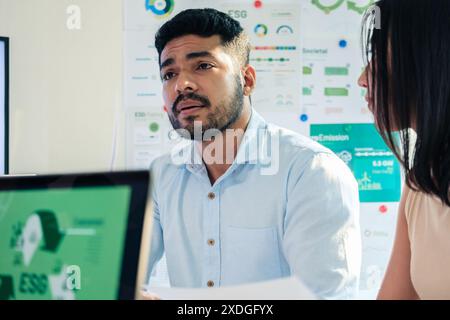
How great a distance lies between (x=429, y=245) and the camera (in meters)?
0.67

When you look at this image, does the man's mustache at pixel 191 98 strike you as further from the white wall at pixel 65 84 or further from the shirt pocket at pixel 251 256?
the white wall at pixel 65 84

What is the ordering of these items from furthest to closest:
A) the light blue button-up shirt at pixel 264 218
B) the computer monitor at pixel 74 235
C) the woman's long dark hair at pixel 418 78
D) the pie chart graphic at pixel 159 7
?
the pie chart graphic at pixel 159 7 < the light blue button-up shirt at pixel 264 218 < the woman's long dark hair at pixel 418 78 < the computer monitor at pixel 74 235

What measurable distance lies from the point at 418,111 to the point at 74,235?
494 millimetres

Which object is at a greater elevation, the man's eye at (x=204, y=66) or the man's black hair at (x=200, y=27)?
the man's black hair at (x=200, y=27)

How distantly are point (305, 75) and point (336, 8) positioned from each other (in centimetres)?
25

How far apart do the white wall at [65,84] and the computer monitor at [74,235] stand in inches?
46.1

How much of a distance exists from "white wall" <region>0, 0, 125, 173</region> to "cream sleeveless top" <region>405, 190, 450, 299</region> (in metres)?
1.04

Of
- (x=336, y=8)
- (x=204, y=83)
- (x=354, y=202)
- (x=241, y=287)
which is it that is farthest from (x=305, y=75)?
(x=241, y=287)

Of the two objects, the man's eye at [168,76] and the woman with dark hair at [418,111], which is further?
the man's eye at [168,76]

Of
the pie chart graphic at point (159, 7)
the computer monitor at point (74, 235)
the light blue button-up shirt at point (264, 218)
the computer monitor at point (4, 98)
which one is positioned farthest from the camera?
the pie chart graphic at point (159, 7)

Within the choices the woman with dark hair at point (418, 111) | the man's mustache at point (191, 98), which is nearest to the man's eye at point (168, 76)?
the man's mustache at point (191, 98)

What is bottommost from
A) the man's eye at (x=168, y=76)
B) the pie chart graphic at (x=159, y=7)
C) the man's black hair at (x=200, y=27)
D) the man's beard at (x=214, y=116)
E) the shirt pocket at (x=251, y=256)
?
the shirt pocket at (x=251, y=256)

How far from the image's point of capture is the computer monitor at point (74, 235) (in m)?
0.32

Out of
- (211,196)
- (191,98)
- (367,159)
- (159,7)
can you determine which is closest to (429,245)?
(211,196)
